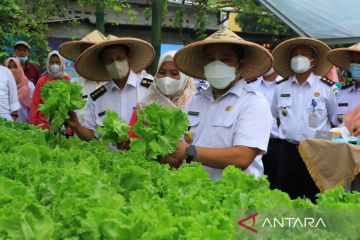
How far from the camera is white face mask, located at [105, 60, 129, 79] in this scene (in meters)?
4.45

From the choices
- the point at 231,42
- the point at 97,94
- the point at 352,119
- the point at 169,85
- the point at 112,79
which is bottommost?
the point at 352,119

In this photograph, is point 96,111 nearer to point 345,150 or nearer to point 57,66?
point 345,150

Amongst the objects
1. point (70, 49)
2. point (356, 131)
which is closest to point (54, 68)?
point (70, 49)

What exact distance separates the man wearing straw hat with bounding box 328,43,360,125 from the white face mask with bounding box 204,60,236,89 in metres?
2.44

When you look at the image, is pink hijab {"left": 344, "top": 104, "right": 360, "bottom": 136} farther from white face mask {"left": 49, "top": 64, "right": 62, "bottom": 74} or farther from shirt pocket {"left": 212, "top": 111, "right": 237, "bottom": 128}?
white face mask {"left": 49, "top": 64, "right": 62, "bottom": 74}

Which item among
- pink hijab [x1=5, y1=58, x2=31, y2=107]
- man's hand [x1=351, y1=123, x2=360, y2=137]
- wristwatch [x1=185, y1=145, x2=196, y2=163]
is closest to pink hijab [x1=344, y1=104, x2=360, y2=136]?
man's hand [x1=351, y1=123, x2=360, y2=137]

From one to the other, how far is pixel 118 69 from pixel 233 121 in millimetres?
1334

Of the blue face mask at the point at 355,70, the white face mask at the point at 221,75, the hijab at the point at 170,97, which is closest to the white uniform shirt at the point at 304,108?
the blue face mask at the point at 355,70

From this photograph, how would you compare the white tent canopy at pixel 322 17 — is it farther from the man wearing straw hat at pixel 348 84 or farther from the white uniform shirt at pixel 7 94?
the white uniform shirt at pixel 7 94

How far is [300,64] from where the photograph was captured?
5.93 m

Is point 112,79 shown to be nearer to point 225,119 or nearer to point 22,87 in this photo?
point 225,119

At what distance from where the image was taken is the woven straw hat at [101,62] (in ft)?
15.3

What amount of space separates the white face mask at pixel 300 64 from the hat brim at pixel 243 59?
79.5 inches

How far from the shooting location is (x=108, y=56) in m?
4.59
